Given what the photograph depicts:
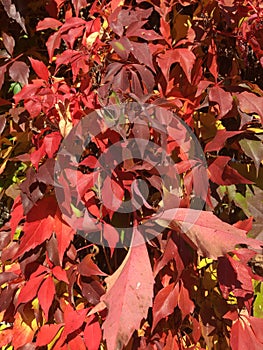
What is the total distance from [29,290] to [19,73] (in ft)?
1.66

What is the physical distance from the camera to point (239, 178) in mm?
1075

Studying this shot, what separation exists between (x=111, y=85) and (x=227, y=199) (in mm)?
445

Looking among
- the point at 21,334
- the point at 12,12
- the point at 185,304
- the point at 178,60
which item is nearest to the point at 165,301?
the point at 185,304

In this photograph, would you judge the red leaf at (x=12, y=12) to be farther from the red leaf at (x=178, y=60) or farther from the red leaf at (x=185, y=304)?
the red leaf at (x=185, y=304)

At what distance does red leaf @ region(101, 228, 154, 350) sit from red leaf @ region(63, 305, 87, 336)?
0.65 feet

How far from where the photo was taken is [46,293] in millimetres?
1126

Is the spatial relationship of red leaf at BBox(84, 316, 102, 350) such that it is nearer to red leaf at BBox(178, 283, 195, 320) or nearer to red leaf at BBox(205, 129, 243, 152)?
red leaf at BBox(178, 283, 195, 320)

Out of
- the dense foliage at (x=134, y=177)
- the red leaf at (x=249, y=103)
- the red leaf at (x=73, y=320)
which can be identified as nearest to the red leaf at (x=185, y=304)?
the dense foliage at (x=134, y=177)

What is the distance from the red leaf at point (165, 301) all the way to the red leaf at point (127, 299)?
0.58ft

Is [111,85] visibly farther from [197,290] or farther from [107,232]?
[197,290]

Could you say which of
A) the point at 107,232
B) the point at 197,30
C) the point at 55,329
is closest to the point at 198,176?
the point at 107,232

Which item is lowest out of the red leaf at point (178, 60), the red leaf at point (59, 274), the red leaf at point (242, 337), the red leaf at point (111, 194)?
the red leaf at point (242, 337)

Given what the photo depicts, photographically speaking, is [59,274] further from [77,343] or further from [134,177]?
[134,177]

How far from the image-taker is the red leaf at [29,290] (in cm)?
114
